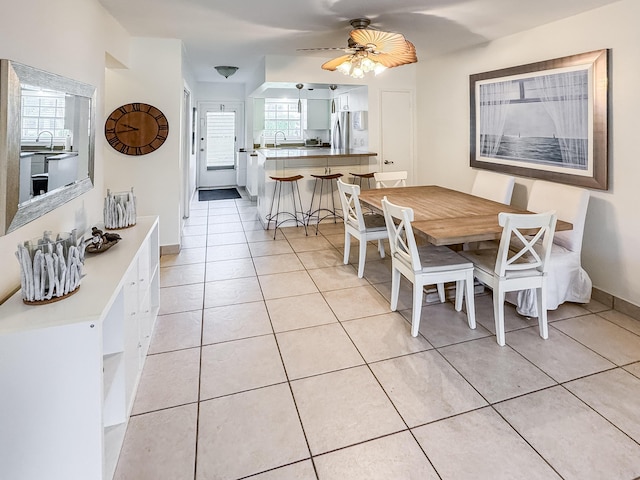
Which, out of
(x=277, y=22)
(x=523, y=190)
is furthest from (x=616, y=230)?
(x=277, y=22)

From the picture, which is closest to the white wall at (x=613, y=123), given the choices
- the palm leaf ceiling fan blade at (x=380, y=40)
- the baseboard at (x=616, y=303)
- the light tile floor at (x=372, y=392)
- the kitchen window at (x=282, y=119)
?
the baseboard at (x=616, y=303)

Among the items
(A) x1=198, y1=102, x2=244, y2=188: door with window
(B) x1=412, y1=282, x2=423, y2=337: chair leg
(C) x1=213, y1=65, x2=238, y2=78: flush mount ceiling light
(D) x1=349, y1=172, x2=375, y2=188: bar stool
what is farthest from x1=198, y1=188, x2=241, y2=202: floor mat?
(B) x1=412, y1=282, x2=423, y2=337: chair leg

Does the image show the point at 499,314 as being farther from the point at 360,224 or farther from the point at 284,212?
the point at 284,212

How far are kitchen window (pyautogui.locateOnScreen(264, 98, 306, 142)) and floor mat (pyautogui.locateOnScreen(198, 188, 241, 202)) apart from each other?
146 cm

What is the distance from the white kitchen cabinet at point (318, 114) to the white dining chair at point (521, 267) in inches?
242

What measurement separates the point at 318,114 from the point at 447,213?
225 inches

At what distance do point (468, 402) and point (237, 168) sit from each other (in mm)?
8058

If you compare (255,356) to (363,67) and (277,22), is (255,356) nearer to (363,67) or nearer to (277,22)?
(363,67)

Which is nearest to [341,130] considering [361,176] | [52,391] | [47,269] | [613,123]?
[361,176]

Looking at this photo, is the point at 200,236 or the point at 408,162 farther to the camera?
the point at 408,162

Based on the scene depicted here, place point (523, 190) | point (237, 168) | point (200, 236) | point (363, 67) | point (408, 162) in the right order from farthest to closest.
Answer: point (237, 168) < point (408, 162) < point (200, 236) < point (523, 190) < point (363, 67)

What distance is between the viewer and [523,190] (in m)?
3.85

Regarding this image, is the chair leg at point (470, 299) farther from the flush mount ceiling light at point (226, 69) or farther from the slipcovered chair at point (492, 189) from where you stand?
the flush mount ceiling light at point (226, 69)

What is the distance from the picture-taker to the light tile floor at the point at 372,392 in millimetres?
1591
